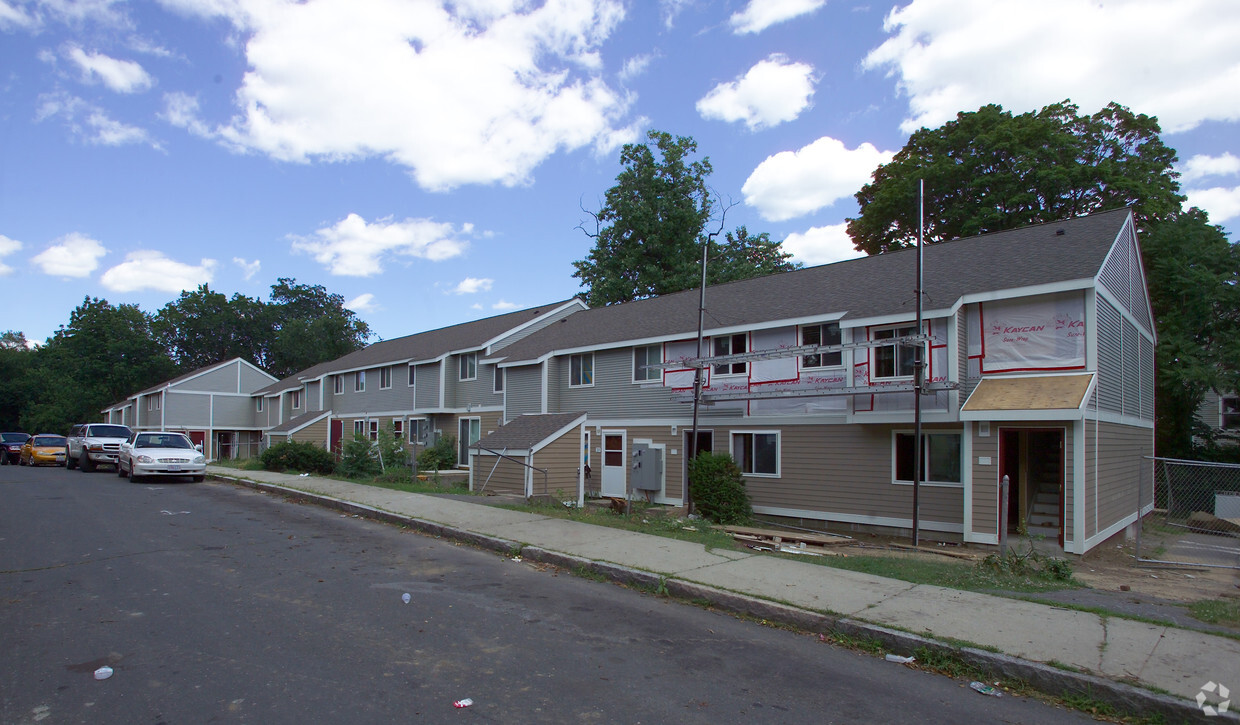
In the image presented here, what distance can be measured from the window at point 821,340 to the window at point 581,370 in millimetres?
7791

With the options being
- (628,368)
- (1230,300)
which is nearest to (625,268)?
(628,368)

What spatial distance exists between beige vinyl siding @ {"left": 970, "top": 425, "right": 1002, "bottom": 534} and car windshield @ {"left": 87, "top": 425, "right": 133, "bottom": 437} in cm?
2903

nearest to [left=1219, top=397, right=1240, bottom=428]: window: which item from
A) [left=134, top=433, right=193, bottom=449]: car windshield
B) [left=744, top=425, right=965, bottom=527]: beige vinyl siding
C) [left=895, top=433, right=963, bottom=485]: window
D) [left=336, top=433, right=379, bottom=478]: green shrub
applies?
[left=895, top=433, right=963, bottom=485]: window

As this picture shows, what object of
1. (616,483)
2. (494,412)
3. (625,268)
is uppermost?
(625,268)

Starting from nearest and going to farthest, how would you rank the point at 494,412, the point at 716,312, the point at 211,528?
the point at 211,528, the point at 716,312, the point at 494,412

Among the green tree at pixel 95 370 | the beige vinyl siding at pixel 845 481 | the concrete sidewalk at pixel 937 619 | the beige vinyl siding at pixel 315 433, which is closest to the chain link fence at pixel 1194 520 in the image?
the beige vinyl siding at pixel 845 481

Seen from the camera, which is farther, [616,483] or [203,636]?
[616,483]

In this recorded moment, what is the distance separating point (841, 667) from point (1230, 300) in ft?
81.0

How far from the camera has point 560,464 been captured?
800 inches

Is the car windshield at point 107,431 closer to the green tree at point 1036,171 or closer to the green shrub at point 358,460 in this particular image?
the green shrub at point 358,460

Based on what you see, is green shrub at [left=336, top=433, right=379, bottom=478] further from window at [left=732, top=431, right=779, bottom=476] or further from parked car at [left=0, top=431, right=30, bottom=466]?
parked car at [left=0, top=431, right=30, bottom=466]

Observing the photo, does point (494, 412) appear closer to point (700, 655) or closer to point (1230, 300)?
point (700, 655)

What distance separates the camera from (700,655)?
243 inches

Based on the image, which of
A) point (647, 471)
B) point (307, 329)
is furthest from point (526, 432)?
point (307, 329)
